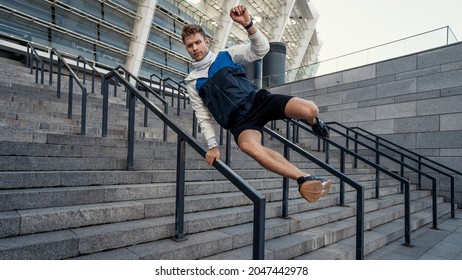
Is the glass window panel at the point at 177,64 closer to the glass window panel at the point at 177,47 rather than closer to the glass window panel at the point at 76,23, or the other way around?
the glass window panel at the point at 177,47

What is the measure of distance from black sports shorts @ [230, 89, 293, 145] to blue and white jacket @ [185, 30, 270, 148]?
53 mm

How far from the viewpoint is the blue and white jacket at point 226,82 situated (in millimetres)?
2332

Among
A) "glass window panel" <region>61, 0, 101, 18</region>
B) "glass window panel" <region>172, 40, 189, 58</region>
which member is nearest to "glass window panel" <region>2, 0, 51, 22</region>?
"glass window panel" <region>61, 0, 101, 18</region>

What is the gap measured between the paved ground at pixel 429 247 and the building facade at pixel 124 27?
783 centimetres

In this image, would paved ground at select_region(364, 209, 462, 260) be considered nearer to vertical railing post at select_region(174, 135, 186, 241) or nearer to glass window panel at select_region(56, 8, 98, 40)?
vertical railing post at select_region(174, 135, 186, 241)

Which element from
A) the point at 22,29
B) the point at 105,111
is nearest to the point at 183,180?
the point at 105,111

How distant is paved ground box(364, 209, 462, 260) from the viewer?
332 centimetres

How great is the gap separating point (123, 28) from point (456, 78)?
17.1 m

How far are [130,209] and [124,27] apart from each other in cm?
1822

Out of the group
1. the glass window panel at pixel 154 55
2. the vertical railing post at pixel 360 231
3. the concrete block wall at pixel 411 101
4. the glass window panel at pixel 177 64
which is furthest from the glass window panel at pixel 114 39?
the vertical railing post at pixel 360 231

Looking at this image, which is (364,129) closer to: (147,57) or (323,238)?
(323,238)

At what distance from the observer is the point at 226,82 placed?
233 cm

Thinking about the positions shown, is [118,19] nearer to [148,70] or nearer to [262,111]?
[148,70]
